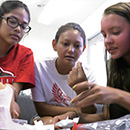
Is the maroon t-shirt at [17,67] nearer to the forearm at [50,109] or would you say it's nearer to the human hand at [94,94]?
the forearm at [50,109]

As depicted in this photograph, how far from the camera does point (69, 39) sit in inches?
43.5

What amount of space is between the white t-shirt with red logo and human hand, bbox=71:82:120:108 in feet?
1.76

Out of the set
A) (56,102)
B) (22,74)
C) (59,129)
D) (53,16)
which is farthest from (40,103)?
(53,16)

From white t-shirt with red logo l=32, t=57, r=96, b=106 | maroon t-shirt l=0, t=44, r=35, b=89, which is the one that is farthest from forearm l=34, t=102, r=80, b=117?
maroon t-shirt l=0, t=44, r=35, b=89

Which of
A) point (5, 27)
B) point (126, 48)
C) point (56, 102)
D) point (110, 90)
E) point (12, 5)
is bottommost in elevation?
point (56, 102)

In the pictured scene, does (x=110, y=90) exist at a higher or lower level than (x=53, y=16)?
lower

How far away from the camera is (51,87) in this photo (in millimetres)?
1159

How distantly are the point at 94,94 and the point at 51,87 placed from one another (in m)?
0.60

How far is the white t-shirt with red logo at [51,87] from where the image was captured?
3.70 ft

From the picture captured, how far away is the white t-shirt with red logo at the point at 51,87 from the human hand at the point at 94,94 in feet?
1.76

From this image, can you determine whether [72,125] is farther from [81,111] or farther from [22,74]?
[22,74]

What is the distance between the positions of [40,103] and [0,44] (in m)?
0.47

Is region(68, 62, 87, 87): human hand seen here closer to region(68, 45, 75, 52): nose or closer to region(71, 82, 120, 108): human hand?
region(71, 82, 120, 108): human hand

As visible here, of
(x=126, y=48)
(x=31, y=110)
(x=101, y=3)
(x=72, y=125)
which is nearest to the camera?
(x=72, y=125)
